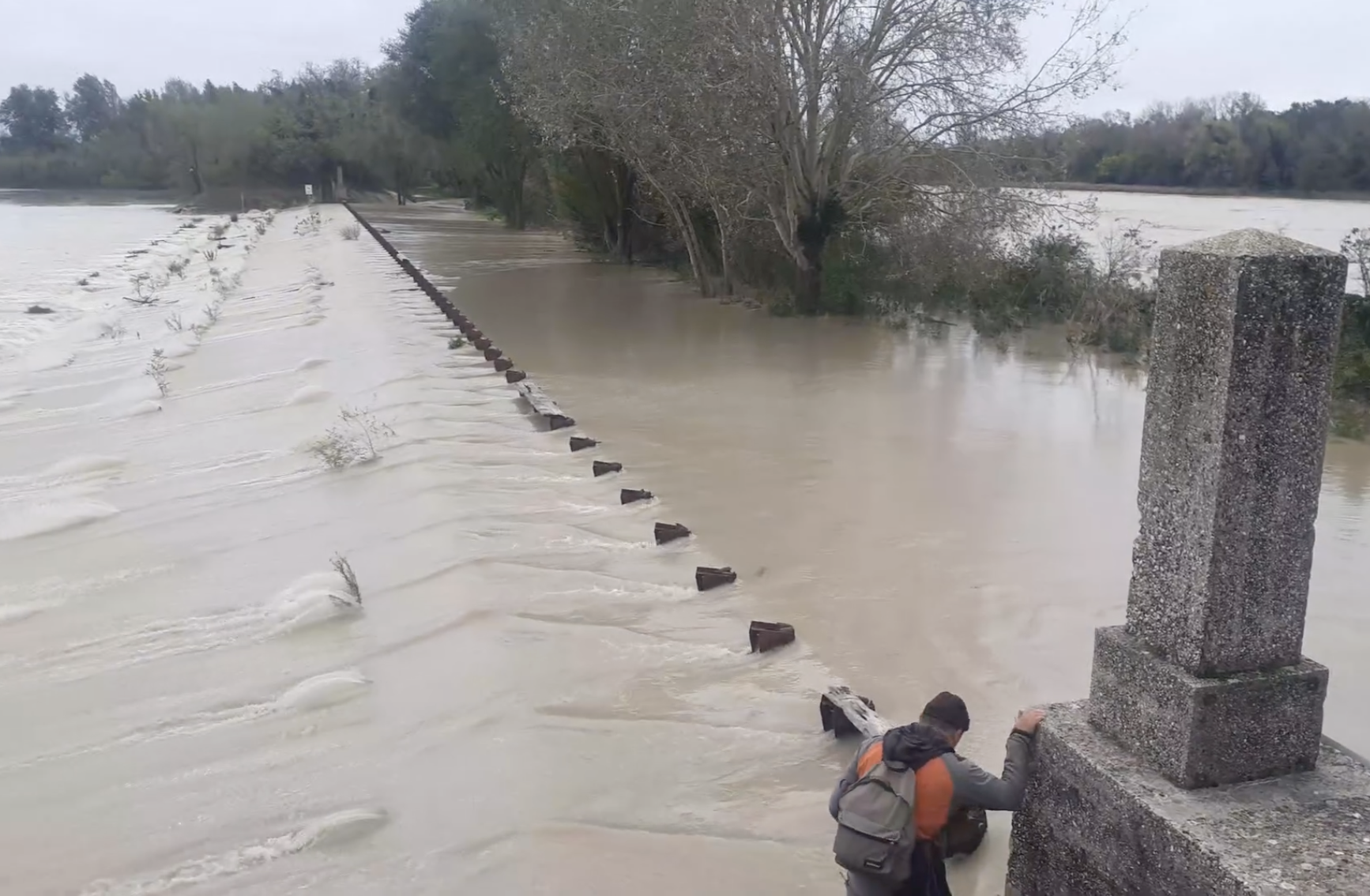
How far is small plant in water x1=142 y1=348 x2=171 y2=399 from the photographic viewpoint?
39.5ft

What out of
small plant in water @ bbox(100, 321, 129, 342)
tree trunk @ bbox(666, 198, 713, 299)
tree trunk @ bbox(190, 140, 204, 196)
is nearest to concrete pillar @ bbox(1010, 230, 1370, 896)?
tree trunk @ bbox(666, 198, 713, 299)

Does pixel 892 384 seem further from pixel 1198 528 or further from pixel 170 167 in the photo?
pixel 170 167

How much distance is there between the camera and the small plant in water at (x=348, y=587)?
5918mm

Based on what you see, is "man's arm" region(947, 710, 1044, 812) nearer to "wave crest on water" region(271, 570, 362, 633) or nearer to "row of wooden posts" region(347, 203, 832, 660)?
"row of wooden posts" region(347, 203, 832, 660)

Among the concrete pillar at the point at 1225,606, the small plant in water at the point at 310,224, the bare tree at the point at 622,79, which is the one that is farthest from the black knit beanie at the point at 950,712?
the small plant in water at the point at 310,224

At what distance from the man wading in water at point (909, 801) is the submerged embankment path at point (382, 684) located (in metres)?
0.74

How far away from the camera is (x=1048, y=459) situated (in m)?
8.96

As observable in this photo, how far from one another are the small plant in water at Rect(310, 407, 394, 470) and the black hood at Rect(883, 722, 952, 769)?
6.39 meters

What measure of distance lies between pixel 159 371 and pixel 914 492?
9.12m

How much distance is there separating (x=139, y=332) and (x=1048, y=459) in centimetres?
1449

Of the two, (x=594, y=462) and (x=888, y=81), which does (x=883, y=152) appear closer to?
(x=888, y=81)

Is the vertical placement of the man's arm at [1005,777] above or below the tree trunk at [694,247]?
below

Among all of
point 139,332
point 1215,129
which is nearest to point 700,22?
point 1215,129

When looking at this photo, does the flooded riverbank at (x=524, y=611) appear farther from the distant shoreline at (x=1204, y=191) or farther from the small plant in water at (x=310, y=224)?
the small plant in water at (x=310, y=224)
